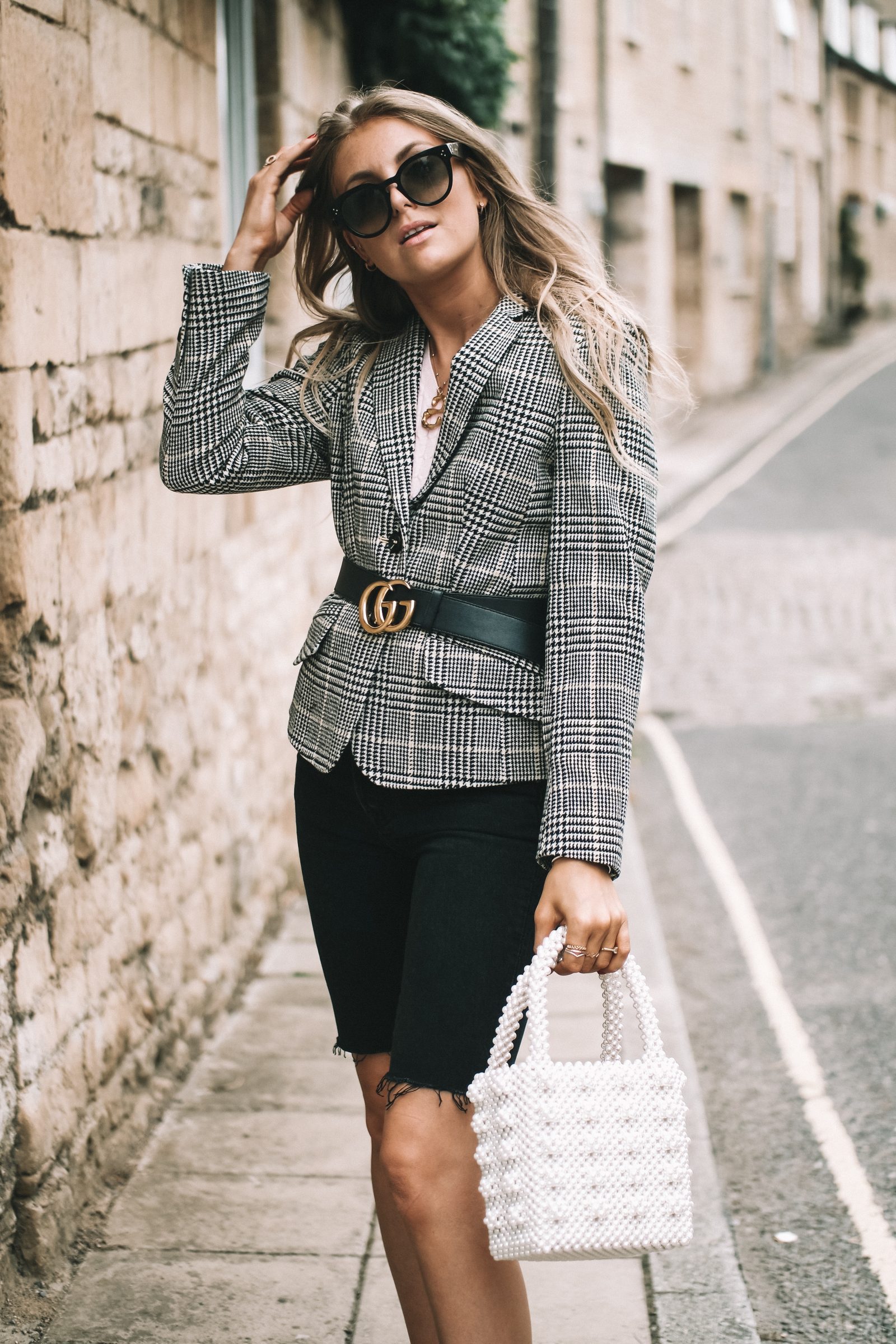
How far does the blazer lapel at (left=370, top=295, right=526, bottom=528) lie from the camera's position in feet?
6.89

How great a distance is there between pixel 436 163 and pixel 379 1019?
1.24m

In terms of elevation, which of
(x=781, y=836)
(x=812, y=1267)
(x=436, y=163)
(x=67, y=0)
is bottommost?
(x=812, y=1267)

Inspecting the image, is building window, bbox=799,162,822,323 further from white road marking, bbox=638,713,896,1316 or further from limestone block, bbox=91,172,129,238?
limestone block, bbox=91,172,129,238

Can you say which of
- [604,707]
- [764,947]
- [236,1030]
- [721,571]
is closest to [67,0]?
[604,707]

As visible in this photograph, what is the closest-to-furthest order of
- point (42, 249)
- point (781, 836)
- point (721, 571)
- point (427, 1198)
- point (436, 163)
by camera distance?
point (427, 1198) → point (436, 163) → point (42, 249) → point (781, 836) → point (721, 571)

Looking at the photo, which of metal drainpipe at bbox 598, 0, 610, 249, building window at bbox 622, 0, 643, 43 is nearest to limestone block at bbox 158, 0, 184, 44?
metal drainpipe at bbox 598, 0, 610, 249

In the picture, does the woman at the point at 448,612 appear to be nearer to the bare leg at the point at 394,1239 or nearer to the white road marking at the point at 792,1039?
the bare leg at the point at 394,1239

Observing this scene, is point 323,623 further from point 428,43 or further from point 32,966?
point 428,43

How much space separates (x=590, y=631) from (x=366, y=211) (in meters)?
0.70

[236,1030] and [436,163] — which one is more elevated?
[436,163]

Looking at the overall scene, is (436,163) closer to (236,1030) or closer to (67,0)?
(67,0)

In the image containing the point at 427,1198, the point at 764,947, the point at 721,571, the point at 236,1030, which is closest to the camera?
the point at 427,1198

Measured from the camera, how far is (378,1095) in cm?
223

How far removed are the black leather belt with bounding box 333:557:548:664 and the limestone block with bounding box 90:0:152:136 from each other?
5.93ft
